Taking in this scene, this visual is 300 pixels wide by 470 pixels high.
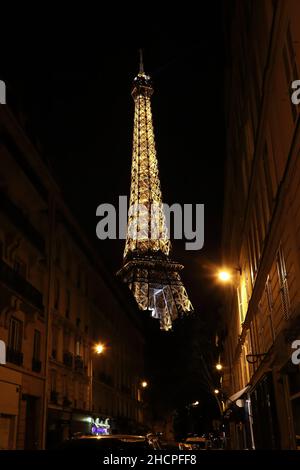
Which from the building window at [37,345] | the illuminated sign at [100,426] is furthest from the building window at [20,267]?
the illuminated sign at [100,426]

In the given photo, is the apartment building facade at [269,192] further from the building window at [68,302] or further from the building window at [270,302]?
the building window at [68,302]

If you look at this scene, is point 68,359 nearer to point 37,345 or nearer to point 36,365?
point 37,345

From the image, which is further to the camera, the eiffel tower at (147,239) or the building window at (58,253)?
the eiffel tower at (147,239)

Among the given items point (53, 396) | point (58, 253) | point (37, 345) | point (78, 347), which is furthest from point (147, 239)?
point (37, 345)

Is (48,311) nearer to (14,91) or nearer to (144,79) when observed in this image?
(14,91)

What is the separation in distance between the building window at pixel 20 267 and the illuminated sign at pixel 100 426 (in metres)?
18.8

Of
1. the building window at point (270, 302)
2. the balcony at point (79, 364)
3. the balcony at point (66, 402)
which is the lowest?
the balcony at point (66, 402)

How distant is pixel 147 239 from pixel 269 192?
3629 inches

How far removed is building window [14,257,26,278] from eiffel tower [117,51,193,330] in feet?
213

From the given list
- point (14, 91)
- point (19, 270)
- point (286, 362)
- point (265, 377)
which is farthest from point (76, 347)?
point (286, 362)

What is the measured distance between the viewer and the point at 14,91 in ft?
99.2

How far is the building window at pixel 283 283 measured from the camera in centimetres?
1500

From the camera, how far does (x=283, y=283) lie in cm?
1538

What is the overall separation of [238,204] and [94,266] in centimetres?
2500
